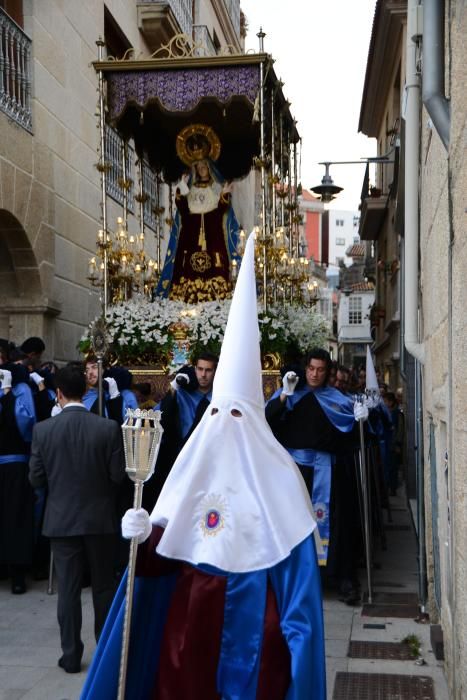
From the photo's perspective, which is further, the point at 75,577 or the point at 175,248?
the point at 175,248

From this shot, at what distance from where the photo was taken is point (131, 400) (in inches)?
324

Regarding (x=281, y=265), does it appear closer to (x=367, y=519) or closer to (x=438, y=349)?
(x=367, y=519)

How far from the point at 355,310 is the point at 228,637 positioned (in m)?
51.5

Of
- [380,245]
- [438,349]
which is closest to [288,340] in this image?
[438,349]

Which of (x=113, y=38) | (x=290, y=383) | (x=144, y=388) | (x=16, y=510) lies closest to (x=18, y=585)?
(x=16, y=510)

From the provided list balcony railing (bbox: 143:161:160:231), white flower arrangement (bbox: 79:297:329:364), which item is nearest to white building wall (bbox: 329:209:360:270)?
balcony railing (bbox: 143:161:160:231)

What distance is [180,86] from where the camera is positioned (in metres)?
11.5

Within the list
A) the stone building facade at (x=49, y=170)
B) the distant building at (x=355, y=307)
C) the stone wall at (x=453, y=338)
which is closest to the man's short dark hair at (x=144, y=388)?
the stone building facade at (x=49, y=170)

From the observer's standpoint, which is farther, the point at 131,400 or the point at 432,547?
the point at 131,400

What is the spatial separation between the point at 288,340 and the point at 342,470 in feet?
9.47

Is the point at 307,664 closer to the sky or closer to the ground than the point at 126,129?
closer to the ground

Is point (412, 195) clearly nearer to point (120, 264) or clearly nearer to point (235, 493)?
point (235, 493)

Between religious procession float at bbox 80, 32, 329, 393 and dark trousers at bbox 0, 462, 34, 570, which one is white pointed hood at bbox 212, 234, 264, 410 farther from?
religious procession float at bbox 80, 32, 329, 393

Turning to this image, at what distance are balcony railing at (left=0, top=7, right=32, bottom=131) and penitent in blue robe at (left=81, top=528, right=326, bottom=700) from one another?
A: 866 centimetres
